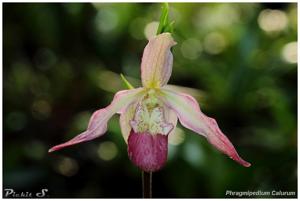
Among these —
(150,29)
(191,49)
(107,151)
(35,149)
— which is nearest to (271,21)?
(191,49)

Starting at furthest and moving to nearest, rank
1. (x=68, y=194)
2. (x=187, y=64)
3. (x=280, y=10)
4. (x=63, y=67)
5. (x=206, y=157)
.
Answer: (x=280, y=10)
(x=63, y=67)
(x=187, y=64)
(x=68, y=194)
(x=206, y=157)

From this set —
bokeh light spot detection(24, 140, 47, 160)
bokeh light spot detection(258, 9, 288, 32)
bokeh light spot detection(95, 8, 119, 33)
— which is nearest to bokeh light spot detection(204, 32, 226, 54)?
bokeh light spot detection(258, 9, 288, 32)

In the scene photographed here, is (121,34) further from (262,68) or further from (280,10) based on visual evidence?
(280,10)

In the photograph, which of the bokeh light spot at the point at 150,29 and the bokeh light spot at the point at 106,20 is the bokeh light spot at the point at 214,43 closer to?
the bokeh light spot at the point at 150,29

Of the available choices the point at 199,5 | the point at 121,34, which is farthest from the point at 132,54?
the point at 199,5

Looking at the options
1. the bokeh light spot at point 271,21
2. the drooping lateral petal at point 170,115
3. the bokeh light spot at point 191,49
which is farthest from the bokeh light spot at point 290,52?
the drooping lateral petal at point 170,115

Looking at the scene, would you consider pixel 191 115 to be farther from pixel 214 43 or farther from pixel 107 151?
pixel 214 43
